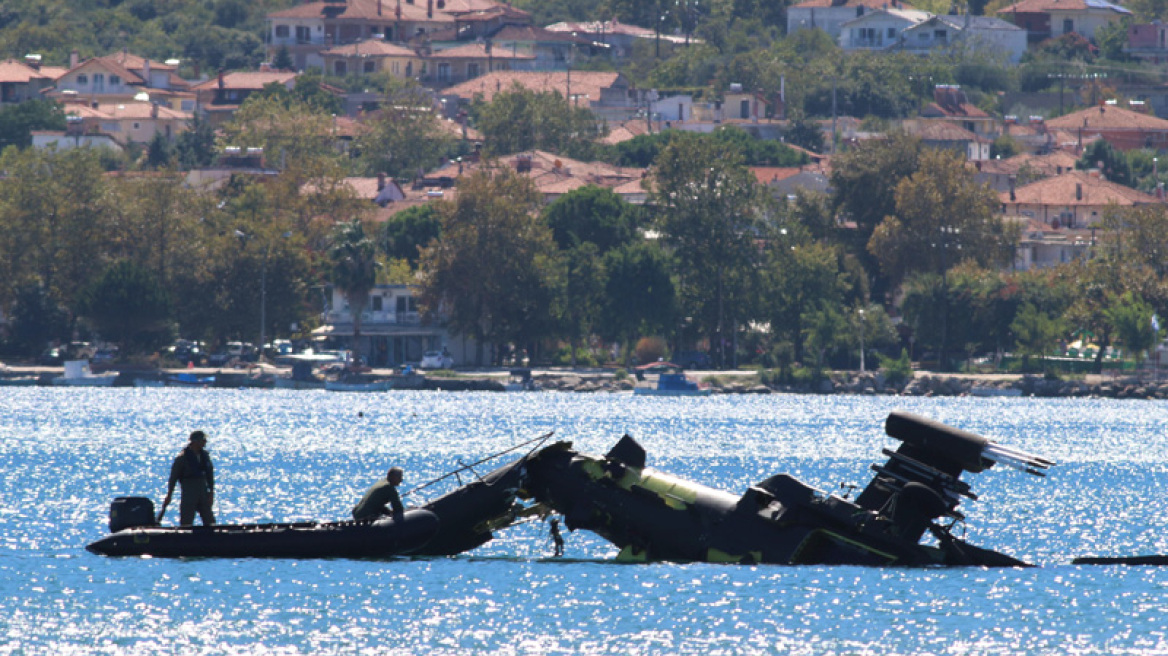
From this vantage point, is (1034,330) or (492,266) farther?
(492,266)

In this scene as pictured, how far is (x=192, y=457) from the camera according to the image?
3544 cm

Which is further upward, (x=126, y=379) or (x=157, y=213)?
(x=157, y=213)

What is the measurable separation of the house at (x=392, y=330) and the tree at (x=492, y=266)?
2.84 meters

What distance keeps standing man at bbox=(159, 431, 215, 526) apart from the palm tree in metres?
104

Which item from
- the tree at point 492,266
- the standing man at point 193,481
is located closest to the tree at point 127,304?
the tree at point 492,266

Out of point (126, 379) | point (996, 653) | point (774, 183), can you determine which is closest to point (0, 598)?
point (996, 653)

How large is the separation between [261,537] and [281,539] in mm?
302

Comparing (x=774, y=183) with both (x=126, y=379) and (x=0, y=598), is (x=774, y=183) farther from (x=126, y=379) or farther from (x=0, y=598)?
(x=0, y=598)

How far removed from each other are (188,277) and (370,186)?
47.5m

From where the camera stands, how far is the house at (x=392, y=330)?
145250 mm

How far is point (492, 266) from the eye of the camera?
5472 inches

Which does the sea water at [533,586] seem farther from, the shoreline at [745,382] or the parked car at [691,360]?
the parked car at [691,360]

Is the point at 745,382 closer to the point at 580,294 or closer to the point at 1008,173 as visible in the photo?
the point at 580,294

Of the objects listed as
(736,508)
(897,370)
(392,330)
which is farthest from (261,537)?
(392,330)
